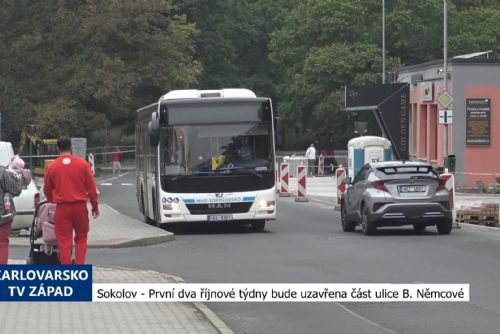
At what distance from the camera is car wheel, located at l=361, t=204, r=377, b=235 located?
2538 centimetres

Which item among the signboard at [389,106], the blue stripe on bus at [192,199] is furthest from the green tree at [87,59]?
the blue stripe on bus at [192,199]

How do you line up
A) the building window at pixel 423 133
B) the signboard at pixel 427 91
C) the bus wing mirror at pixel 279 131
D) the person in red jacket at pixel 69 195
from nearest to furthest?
the person in red jacket at pixel 69 195, the bus wing mirror at pixel 279 131, the signboard at pixel 427 91, the building window at pixel 423 133

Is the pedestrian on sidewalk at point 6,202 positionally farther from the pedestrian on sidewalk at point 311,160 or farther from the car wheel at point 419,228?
the pedestrian on sidewalk at point 311,160

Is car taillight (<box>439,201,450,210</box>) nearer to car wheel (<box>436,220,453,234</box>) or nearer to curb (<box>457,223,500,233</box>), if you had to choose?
car wheel (<box>436,220,453,234</box>)

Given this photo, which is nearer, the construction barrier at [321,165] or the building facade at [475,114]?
the building facade at [475,114]

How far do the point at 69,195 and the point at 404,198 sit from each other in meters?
12.3

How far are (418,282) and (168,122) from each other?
11.8 m

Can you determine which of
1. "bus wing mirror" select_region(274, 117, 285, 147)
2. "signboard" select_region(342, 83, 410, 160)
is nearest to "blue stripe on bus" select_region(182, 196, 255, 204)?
"bus wing mirror" select_region(274, 117, 285, 147)

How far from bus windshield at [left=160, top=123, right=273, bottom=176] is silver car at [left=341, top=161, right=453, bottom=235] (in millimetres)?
2497

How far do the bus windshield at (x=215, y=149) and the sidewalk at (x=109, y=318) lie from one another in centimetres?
1294

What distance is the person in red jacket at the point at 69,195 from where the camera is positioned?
45.5ft

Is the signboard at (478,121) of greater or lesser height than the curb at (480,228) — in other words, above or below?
above

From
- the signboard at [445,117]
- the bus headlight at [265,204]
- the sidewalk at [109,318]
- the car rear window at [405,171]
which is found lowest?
the bus headlight at [265,204]

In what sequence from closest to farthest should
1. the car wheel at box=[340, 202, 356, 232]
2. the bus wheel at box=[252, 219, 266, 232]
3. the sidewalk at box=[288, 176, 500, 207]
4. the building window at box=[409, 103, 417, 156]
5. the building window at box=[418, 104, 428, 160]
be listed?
the car wheel at box=[340, 202, 356, 232]
the bus wheel at box=[252, 219, 266, 232]
the sidewalk at box=[288, 176, 500, 207]
the building window at box=[418, 104, 428, 160]
the building window at box=[409, 103, 417, 156]
